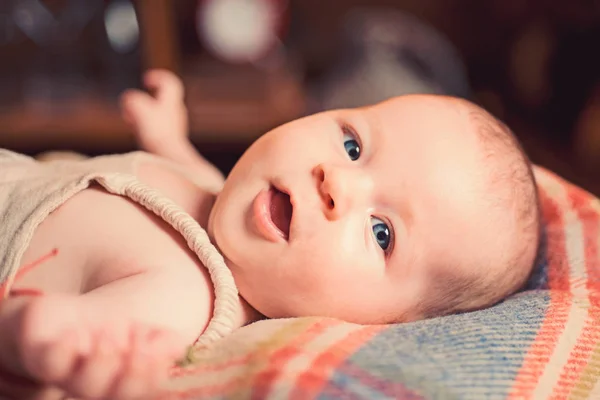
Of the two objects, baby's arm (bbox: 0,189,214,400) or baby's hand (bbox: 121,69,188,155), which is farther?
baby's hand (bbox: 121,69,188,155)

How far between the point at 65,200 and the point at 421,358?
408 mm

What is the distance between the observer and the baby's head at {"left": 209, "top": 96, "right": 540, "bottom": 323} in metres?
0.70

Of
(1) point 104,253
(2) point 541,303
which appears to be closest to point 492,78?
(2) point 541,303

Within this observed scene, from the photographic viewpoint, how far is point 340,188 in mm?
700

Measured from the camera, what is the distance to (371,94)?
5.85 feet

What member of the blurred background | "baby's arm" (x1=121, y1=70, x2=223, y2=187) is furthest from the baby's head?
the blurred background

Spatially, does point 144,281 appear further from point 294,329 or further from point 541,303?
point 541,303

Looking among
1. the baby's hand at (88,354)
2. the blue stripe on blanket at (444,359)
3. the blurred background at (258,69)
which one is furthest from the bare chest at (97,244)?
the blurred background at (258,69)

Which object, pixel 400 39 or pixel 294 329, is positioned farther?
pixel 400 39

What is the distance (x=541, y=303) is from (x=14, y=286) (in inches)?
21.5

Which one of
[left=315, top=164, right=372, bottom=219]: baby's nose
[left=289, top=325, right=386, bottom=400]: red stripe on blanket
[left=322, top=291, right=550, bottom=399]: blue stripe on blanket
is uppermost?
[left=315, top=164, right=372, bottom=219]: baby's nose

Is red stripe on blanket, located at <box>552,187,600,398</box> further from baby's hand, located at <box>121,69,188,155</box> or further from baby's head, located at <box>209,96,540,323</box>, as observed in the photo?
baby's hand, located at <box>121,69,188,155</box>

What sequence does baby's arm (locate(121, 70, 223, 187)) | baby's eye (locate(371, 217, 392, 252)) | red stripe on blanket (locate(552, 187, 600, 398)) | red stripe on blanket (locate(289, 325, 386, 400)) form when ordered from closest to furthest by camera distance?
red stripe on blanket (locate(289, 325, 386, 400)) → red stripe on blanket (locate(552, 187, 600, 398)) → baby's eye (locate(371, 217, 392, 252)) → baby's arm (locate(121, 70, 223, 187))

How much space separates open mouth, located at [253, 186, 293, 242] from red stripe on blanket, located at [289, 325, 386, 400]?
16cm
